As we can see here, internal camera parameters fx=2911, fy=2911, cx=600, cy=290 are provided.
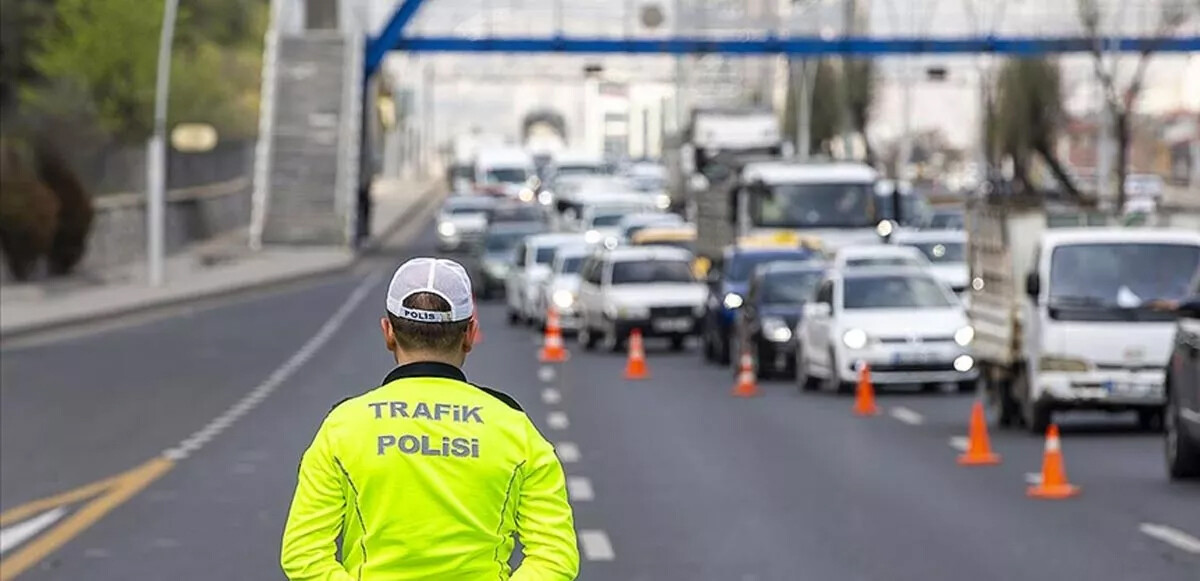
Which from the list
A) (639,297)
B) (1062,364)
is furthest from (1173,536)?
(639,297)

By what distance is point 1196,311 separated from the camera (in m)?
18.3

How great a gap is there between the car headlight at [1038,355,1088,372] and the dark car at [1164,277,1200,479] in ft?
12.3

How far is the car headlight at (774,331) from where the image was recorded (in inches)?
1302

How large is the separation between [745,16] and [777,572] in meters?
86.0

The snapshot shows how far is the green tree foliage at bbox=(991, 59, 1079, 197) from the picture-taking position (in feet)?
333

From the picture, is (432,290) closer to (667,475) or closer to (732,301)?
(667,475)

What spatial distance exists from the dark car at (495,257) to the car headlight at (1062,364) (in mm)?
32788

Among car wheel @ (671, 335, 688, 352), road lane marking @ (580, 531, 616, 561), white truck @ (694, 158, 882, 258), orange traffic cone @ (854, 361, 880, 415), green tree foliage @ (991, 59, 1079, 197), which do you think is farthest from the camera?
green tree foliage @ (991, 59, 1079, 197)

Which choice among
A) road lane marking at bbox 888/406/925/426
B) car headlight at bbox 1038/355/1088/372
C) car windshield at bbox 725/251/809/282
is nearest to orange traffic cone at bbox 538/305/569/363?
car windshield at bbox 725/251/809/282

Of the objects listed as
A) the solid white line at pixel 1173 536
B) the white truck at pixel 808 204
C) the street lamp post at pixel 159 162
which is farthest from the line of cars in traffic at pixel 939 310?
the street lamp post at pixel 159 162

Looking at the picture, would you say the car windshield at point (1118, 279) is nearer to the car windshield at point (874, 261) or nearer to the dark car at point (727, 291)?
the dark car at point (727, 291)

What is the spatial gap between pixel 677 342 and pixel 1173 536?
83.6 ft

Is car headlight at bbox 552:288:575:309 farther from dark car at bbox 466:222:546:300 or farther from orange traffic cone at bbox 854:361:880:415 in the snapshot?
orange traffic cone at bbox 854:361:880:415

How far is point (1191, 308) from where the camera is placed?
60.0 ft
